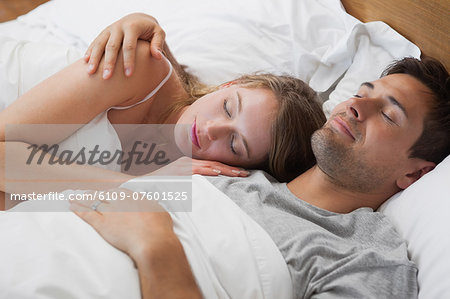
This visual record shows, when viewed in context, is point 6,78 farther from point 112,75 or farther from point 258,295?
point 258,295

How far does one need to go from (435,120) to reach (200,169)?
58cm

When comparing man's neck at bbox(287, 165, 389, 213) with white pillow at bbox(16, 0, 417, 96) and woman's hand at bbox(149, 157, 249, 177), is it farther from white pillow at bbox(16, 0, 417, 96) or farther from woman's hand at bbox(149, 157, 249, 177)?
white pillow at bbox(16, 0, 417, 96)

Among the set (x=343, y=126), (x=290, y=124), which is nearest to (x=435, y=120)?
(x=343, y=126)

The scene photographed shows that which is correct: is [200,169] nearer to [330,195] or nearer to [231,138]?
[231,138]

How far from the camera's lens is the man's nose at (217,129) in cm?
131

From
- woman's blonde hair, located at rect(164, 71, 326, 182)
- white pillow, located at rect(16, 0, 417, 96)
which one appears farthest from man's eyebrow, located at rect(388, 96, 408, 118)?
white pillow, located at rect(16, 0, 417, 96)

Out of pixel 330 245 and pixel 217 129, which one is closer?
pixel 330 245

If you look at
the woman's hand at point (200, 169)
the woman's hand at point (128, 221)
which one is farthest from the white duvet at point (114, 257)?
the woman's hand at point (200, 169)

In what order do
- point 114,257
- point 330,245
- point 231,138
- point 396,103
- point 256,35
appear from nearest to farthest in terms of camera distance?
point 114,257
point 330,245
point 396,103
point 231,138
point 256,35

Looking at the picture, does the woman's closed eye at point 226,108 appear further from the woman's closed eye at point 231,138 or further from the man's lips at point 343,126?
the man's lips at point 343,126

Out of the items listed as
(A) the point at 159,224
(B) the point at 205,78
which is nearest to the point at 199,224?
(A) the point at 159,224

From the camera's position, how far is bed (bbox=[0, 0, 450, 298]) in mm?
1502

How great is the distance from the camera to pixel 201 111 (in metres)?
1.37

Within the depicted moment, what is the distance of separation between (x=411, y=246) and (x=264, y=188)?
1.13 ft
